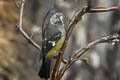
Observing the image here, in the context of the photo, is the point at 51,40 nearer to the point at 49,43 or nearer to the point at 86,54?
the point at 49,43

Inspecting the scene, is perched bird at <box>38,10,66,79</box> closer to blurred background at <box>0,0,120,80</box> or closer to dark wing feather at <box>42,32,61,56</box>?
dark wing feather at <box>42,32,61,56</box>

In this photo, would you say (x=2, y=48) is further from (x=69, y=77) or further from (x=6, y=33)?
(x=69, y=77)

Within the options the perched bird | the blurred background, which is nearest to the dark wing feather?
the perched bird

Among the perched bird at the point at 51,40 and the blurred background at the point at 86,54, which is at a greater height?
the perched bird at the point at 51,40

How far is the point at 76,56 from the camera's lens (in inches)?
74.5

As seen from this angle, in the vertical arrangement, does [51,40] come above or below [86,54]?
above

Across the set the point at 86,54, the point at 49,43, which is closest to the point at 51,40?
the point at 49,43

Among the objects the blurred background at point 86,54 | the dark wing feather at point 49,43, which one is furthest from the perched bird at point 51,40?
the blurred background at point 86,54

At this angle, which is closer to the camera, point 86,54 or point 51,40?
point 51,40

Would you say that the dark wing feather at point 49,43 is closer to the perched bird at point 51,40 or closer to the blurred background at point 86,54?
the perched bird at point 51,40

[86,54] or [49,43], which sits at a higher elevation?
[49,43]

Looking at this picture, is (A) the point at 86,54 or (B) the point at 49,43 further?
(A) the point at 86,54

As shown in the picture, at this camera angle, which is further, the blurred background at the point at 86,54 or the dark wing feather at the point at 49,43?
the blurred background at the point at 86,54

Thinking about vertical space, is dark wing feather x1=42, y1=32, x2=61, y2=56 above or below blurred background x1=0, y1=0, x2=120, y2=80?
above
